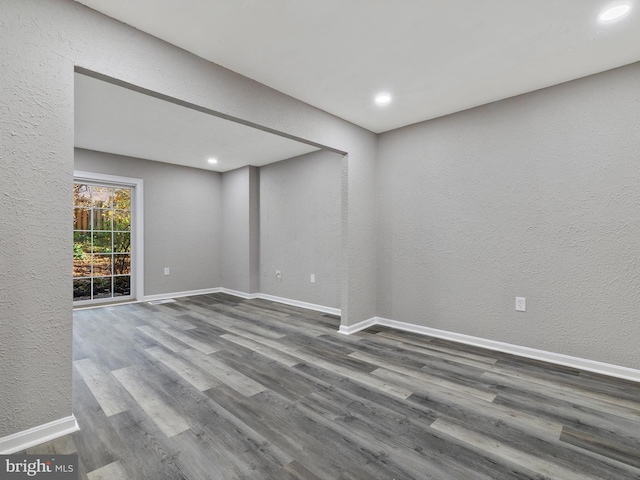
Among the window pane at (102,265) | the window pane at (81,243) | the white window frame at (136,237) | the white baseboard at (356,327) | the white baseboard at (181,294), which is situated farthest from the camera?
the white baseboard at (181,294)

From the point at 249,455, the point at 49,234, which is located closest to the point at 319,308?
the point at 249,455

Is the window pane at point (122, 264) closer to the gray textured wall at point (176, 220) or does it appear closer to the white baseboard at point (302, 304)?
the gray textured wall at point (176, 220)

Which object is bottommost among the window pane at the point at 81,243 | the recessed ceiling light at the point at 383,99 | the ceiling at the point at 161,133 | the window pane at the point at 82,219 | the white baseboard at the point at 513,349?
the white baseboard at the point at 513,349

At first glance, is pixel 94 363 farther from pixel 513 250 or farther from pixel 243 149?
pixel 513 250

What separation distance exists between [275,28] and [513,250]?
274 cm

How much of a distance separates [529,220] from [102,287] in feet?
19.6

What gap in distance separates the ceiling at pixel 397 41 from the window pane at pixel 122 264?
4215 mm

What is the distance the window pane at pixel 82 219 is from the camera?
4.82 meters

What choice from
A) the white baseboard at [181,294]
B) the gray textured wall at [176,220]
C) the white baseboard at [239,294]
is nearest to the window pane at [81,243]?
the gray textured wall at [176,220]

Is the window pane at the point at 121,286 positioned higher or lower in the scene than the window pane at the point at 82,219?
lower

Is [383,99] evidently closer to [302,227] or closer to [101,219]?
[302,227]

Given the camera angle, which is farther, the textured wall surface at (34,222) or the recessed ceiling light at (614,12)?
the recessed ceiling light at (614,12)

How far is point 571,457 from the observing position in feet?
5.10

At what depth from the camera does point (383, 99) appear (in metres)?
2.99
